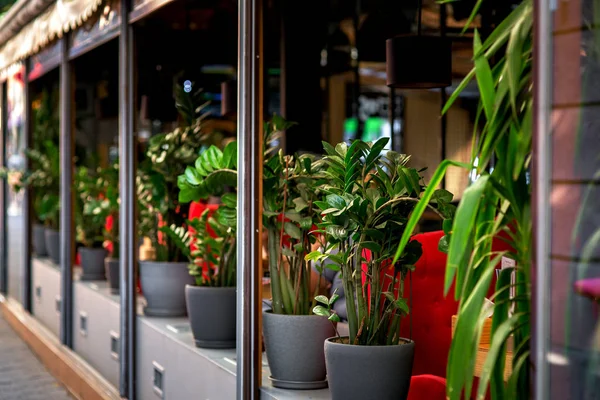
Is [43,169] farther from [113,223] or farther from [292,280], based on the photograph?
[292,280]

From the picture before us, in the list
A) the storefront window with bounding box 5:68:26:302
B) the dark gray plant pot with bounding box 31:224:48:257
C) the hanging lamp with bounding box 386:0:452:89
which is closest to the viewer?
the hanging lamp with bounding box 386:0:452:89

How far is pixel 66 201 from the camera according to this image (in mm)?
5812

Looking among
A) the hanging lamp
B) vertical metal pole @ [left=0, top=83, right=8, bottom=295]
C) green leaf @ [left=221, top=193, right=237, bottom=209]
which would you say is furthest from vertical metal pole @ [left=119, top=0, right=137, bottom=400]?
vertical metal pole @ [left=0, top=83, right=8, bottom=295]

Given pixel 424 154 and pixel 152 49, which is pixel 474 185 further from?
pixel 424 154

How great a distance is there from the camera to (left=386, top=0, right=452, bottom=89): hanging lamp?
12.7ft

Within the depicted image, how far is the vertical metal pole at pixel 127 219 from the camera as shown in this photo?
431 cm

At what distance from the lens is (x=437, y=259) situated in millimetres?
3268

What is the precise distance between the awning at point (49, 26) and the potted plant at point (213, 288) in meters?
1.42

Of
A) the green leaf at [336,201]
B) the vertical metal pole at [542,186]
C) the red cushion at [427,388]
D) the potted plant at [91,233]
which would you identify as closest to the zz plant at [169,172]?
the potted plant at [91,233]

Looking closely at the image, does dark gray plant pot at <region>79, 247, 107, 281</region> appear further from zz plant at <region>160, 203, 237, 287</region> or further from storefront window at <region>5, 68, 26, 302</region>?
zz plant at <region>160, 203, 237, 287</region>

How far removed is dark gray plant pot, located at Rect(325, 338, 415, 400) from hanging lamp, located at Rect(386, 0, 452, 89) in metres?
1.70

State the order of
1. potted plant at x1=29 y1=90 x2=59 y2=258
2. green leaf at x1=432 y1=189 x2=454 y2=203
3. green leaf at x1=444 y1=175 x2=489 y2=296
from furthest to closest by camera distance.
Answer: potted plant at x1=29 y1=90 x2=59 y2=258 → green leaf at x1=432 y1=189 x2=454 y2=203 → green leaf at x1=444 y1=175 x2=489 y2=296

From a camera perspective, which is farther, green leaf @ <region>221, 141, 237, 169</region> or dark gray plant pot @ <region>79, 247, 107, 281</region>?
dark gray plant pot @ <region>79, 247, 107, 281</region>

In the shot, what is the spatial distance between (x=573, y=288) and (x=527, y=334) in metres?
0.29
